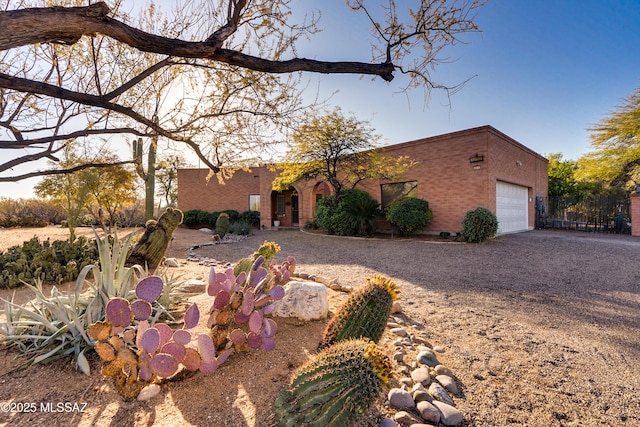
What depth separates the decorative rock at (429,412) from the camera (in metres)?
1.55

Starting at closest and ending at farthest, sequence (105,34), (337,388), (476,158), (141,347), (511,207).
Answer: (337,388) < (141,347) < (105,34) < (476,158) < (511,207)

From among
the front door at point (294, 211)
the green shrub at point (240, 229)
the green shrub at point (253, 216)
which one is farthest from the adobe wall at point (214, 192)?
the green shrub at point (240, 229)

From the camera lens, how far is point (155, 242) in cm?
414

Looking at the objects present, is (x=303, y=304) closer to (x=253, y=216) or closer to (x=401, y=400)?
(x=401, y=400)

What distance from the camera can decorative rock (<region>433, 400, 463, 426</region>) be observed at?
1.55 meters

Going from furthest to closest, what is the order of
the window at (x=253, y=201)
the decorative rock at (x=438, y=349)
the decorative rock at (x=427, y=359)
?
the window at (x=253, y=201) → the decorative rock at (x=438, y=349) → the decorative rock at (x=427, y=359)

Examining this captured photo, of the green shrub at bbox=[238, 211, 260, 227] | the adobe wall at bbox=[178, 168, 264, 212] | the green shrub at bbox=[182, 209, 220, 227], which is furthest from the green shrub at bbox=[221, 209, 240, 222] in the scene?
the adobe wall at bbox=[178, 168, 264, 212]

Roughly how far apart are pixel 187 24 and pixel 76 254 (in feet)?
14.9

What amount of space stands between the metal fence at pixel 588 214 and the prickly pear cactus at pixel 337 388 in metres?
17.2

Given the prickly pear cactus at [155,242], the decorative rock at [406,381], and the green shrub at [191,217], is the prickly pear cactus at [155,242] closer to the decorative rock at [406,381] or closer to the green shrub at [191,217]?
the decorative rock at [406,381]

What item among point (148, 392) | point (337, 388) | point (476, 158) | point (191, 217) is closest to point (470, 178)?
point (476, 158)

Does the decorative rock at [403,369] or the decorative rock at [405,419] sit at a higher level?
the decorative rock at [405,419]

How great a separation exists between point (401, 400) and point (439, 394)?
0.30 m

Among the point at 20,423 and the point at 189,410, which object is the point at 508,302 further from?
the point at 20,423
